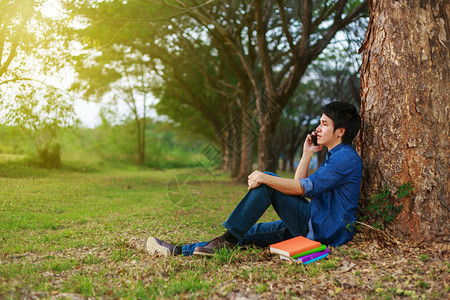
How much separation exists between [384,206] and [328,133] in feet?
3.11

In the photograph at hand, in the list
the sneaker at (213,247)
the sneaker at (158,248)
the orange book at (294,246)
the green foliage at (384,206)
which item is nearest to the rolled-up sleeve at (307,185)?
the orange book at (294,246)

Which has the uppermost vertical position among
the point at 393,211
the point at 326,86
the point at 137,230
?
the point at 326,86

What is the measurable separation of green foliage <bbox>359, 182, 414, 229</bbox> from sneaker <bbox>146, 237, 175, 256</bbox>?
210cm

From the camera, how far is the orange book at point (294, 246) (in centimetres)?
333

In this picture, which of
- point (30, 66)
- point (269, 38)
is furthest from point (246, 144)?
point (30, 66)

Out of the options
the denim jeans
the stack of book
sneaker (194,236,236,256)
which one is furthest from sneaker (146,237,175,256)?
the stack of book

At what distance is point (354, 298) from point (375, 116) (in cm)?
198

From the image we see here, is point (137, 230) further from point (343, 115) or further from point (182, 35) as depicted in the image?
point (182, 35)

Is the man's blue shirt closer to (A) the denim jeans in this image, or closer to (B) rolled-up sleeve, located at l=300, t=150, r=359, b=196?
(B) rolled-up sleeve, located at l=300, t=150, r=359, b=196

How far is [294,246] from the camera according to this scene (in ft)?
11.2

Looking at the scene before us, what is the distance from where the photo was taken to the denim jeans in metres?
3.55

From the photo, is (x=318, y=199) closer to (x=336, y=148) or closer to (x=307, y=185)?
(x=307, y=185)

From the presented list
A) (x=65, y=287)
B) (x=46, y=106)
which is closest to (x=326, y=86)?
(x=46, y=106)

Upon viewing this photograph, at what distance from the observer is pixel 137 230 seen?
512 centimetres
